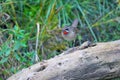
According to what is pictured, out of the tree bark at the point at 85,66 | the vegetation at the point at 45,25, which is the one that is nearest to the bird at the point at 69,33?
the vegetation at the point at 45,25

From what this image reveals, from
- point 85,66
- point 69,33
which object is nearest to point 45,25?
point 69,33

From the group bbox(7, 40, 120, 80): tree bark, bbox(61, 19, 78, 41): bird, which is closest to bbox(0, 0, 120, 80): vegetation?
bbox(61, 19, 78, 41): bird

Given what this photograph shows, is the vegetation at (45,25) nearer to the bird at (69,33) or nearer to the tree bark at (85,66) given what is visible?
the bird at (69,33)

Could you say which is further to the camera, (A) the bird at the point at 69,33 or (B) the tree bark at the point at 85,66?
(A) the bird at the point at 69,33

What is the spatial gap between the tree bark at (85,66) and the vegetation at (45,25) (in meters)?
0.55

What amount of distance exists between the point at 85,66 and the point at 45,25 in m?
1.11

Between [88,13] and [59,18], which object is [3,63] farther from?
[88,13]

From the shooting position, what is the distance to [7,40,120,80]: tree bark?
217 cm

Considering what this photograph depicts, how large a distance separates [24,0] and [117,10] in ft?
3.01

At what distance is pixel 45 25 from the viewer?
3213 millimetres

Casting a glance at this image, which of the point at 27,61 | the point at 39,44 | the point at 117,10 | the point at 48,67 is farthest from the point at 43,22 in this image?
the point at 48,67

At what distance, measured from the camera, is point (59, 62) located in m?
2.21

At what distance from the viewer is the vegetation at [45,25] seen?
2.92 m

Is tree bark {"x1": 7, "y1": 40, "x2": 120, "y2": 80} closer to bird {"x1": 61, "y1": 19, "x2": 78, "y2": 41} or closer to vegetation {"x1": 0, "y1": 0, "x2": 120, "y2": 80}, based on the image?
vegetation {"x1": 0, "y1": 0, "x2": 120, "y2": 80}
